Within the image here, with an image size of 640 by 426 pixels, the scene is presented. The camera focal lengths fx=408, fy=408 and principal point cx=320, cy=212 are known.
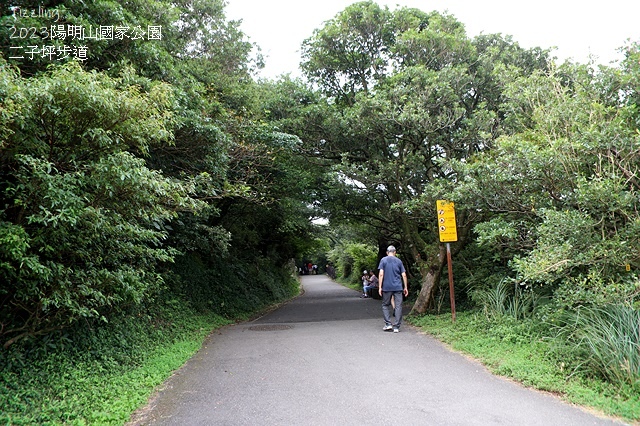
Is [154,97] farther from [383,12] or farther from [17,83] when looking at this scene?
[383,12]

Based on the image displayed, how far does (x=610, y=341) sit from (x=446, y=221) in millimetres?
4376

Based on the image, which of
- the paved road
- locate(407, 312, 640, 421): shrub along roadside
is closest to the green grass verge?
the paved road

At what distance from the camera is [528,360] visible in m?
5.32

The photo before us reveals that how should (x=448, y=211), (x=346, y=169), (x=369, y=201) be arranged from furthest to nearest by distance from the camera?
(x=369, y=201), (x=346, y=169), (x=448, y=211)

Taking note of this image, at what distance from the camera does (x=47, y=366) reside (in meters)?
4.72

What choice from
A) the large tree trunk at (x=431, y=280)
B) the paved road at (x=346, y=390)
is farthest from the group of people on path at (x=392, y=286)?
the large tree trunk at (x=431, y=280)

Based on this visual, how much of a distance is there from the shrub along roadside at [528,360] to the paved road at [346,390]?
0.20m

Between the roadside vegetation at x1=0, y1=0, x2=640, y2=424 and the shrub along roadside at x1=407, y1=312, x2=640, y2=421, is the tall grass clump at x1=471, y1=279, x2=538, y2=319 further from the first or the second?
the shrub along roadside at x1=407, y1=312, x2=640, y2=421

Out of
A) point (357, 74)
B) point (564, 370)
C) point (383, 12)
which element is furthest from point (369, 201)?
point (564, 370)

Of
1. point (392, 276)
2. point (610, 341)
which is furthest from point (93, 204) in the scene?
point (610, 341)

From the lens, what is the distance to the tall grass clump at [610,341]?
4359 millimetres

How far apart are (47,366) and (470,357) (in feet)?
18.3

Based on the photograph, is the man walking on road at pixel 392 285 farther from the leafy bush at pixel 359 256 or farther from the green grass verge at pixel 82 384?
the leafy bush at pixel 359 256

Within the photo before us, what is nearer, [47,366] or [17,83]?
[17,83]
